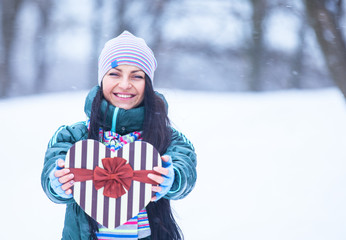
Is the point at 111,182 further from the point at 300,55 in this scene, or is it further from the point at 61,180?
the point at 300,55

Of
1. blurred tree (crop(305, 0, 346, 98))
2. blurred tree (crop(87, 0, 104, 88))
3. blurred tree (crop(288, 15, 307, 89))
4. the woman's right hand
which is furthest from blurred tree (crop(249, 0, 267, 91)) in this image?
the woman's right hand

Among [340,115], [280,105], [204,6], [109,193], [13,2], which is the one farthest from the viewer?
[204,6]

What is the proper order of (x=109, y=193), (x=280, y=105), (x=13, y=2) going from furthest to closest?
(x=13, y=2)
(x=280, y=105)
(x=109, y=193)

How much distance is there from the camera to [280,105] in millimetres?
5984

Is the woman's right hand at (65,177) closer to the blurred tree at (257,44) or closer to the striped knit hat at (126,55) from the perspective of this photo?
the striped knit hat at (126,55)

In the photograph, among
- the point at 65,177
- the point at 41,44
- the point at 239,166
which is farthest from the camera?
the point at 41,44

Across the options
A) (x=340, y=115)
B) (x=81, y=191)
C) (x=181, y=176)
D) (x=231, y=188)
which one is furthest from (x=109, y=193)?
(x=340, y=115)

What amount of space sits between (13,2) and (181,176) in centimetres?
886

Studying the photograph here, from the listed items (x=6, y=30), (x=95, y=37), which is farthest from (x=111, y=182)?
(x=95, y=37)

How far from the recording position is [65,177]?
1432mm

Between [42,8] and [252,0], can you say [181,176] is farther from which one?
[42,8]

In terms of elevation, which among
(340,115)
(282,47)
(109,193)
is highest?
(282,47)

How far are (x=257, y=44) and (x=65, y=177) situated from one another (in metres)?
8.69

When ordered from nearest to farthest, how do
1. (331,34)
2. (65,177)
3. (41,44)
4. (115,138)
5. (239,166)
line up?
(65,177), (115,138), (331,34), (239,166), (41,44)
